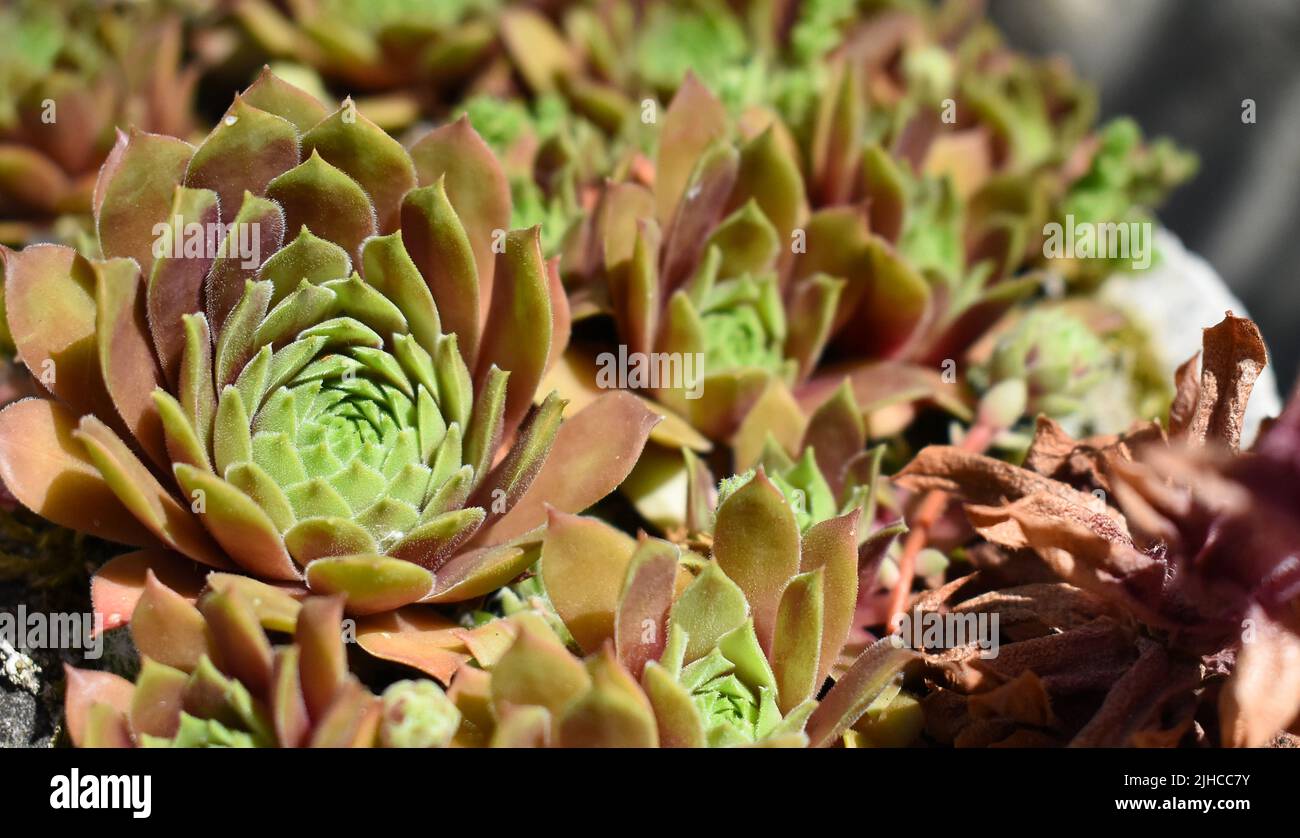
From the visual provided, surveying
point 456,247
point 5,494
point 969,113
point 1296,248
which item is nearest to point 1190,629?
point 456,247

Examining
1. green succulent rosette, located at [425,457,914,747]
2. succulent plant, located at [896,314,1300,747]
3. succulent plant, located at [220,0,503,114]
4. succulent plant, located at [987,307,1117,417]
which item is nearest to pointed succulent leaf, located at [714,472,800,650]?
green succulent rosette, located at [425,457,914,747]

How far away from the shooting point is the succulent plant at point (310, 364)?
909 mm

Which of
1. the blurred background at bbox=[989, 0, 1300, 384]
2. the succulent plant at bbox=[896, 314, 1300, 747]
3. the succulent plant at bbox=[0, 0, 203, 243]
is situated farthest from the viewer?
the blurred background at bbox=[989, 0, 1300, 384]

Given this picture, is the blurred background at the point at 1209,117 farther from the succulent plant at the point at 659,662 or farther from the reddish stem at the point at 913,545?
the succulent plant at the point at 659,662

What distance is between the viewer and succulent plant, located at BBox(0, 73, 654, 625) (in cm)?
91

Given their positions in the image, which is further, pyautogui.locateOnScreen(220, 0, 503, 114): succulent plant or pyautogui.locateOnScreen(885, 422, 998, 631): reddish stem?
pyautogui.locateOnScreen(220, 0, 503, 114): succulent plant

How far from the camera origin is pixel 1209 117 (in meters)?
2.95

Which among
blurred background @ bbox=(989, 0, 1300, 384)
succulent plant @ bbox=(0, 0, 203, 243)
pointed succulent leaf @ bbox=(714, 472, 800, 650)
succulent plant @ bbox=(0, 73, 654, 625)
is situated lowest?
pointed succulent leaf @ bbox=(714, 472, 800, 650)

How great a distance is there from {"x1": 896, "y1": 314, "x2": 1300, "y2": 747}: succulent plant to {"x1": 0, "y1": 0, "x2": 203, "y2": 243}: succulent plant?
1105 mm

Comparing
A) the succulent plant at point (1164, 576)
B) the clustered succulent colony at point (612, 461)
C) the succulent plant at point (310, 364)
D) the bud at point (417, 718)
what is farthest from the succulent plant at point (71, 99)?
the succulent plant at point (1164, 576)

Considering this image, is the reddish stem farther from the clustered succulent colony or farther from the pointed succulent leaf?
the pointed succulent leaf

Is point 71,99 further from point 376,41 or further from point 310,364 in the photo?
point 310,364
